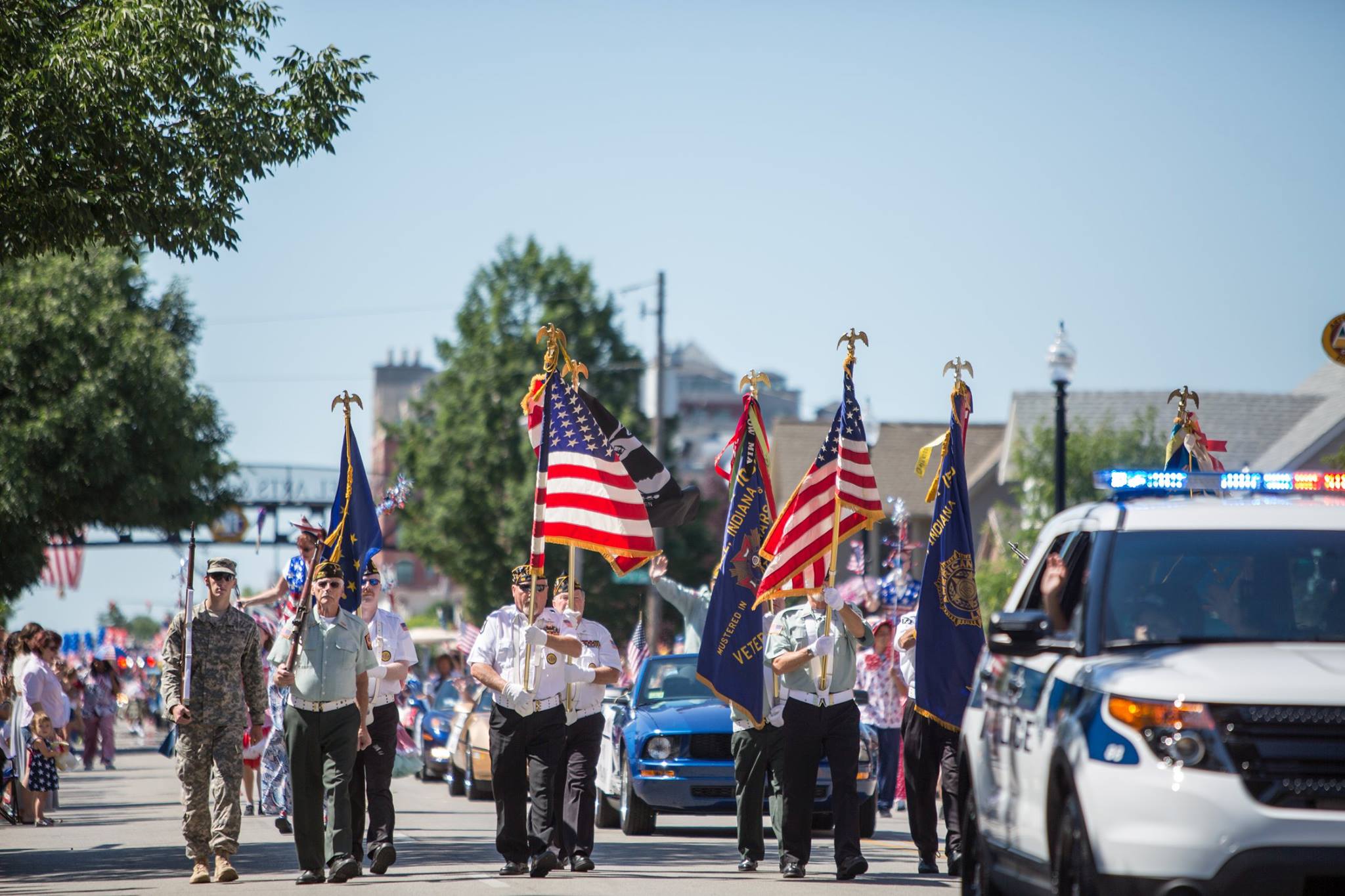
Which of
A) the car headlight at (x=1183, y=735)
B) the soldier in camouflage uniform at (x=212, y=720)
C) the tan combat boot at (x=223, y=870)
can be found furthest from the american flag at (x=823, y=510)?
the car headlight at (x=1183, y=735)

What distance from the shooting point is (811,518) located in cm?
1466

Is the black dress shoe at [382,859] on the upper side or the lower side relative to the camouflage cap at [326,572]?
lower

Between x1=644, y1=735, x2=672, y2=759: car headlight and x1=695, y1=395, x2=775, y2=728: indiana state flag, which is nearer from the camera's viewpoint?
x1=695, y1=395, x2=775, y2=728: indiana state flag

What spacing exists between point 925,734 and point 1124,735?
690 centimetres

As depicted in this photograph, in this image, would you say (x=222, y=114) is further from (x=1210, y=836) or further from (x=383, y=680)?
(x=1210, y=836)

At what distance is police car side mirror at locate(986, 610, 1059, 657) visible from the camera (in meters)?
8.16

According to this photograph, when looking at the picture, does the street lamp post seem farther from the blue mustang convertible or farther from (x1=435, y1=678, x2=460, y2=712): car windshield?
(x1=435, y1=678, x2=460, y2=712): car windshield

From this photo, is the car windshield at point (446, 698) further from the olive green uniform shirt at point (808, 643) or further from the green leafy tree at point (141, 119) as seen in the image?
the olive green uniform shirt at point (808, 643)

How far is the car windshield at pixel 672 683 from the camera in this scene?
715 inches

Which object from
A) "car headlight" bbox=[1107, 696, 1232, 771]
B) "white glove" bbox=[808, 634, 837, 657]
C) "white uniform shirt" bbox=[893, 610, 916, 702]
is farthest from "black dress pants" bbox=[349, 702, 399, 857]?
"car headlight" bbox=[1107, 696, 1232, 771]

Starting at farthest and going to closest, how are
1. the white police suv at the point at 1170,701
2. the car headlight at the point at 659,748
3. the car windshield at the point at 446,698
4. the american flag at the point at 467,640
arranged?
the american flag at the point at 467,640
the car windshield at the point at 446,698
the car headlight at the point at 659,748
the white police suv at the point at 1170,701

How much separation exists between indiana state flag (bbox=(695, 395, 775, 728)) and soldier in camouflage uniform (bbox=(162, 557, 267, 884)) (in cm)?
334

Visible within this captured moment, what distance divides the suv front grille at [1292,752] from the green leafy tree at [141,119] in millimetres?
11201

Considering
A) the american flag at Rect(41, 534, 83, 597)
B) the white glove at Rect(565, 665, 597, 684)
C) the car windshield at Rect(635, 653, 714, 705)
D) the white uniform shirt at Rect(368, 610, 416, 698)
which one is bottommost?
the car windshield at Rect(635, 653, 714, 705)
